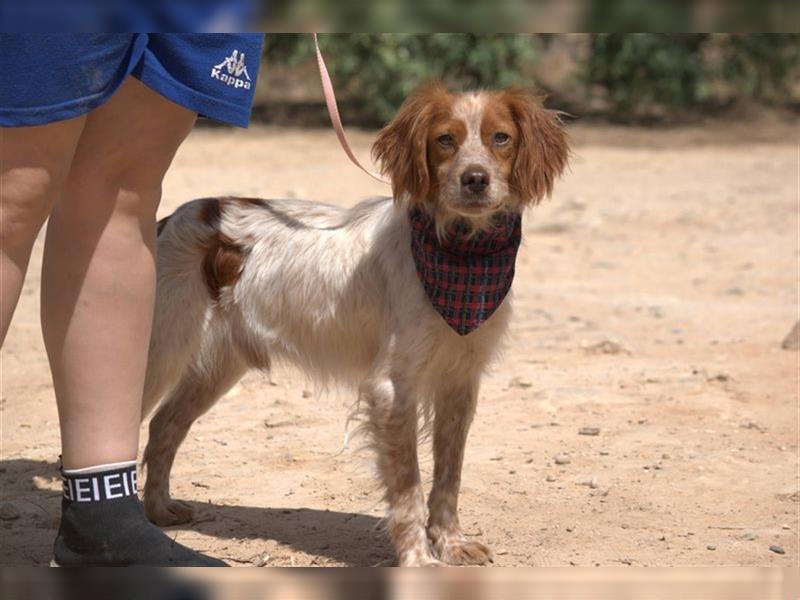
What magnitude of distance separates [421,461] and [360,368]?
3.03ft

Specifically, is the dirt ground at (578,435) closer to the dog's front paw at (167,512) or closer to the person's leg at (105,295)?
the dog's front paw at (167,512)

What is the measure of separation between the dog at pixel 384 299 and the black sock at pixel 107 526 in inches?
36.1

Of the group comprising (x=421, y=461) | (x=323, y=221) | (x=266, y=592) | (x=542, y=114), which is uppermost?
(x=542, y=114)

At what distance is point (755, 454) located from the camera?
4.71 m

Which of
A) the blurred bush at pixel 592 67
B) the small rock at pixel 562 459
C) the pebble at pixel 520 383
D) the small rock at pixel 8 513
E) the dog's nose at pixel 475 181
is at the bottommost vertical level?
the small rock at pixel 8 513

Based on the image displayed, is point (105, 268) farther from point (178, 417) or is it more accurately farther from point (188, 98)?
point (178, 417)

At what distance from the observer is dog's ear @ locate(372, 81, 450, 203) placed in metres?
3.84

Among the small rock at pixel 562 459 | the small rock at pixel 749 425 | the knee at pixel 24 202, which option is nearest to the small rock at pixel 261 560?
the small rock at pixel 562 459

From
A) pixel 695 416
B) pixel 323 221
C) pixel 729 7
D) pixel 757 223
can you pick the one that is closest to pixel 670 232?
pixel 757 223

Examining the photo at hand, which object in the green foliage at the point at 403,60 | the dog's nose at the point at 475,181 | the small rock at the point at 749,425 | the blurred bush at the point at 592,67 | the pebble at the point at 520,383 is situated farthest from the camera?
the blurred bush at the point at 592,67

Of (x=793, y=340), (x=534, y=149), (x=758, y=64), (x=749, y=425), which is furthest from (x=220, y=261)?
(x=758, y=64)

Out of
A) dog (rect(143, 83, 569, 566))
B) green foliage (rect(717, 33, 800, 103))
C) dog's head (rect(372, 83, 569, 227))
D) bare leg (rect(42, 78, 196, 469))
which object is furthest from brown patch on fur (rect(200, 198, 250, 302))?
green foliage (rect(717, 33, 800, 103))

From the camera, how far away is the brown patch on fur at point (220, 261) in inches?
166

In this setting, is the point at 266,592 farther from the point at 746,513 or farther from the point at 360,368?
the point at 746,513
